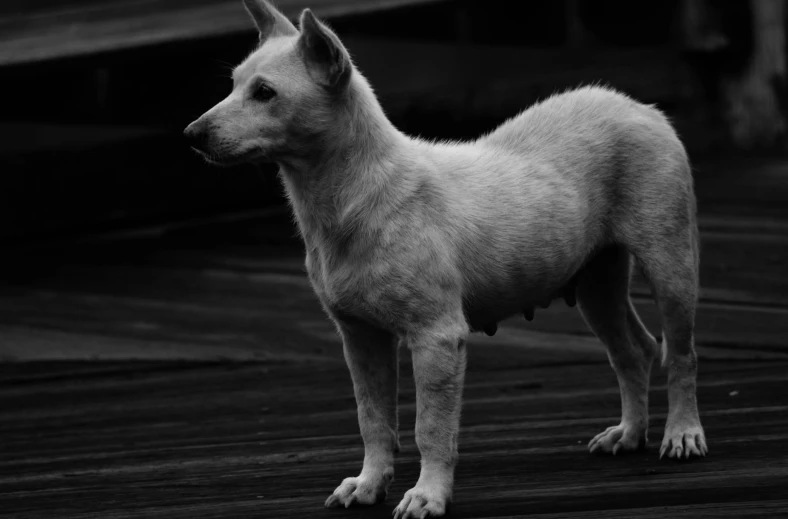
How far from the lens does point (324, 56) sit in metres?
3.83

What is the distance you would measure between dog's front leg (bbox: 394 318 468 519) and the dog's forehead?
93cm

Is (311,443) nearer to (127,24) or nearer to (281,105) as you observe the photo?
(281,105)

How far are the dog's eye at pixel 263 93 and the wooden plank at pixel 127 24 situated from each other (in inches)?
169

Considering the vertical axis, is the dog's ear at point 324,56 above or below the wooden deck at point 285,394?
above

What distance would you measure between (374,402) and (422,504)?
0.46 meters

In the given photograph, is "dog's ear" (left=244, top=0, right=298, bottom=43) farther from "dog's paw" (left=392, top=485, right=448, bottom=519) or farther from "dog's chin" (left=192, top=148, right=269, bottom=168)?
"dog's paw" (left=392, top=485, right=448, bottom=519)

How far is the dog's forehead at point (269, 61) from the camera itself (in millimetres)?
3861

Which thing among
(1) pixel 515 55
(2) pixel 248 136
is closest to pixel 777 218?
(1) pixel 515 55

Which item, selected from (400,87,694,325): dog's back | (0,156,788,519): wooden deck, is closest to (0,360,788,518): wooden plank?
(0,156,788,519): wooden deck

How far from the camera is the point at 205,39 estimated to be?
8055 mm

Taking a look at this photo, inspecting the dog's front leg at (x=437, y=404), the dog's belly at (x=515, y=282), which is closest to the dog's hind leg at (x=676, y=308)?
the dog's belly at (x=515, y=282)

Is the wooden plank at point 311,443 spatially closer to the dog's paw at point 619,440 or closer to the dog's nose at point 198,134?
the dog's paw at point 619,440

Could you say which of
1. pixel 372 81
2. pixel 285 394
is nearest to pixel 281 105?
pixel 285 394

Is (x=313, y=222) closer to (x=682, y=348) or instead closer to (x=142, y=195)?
(x=682, y=348)
